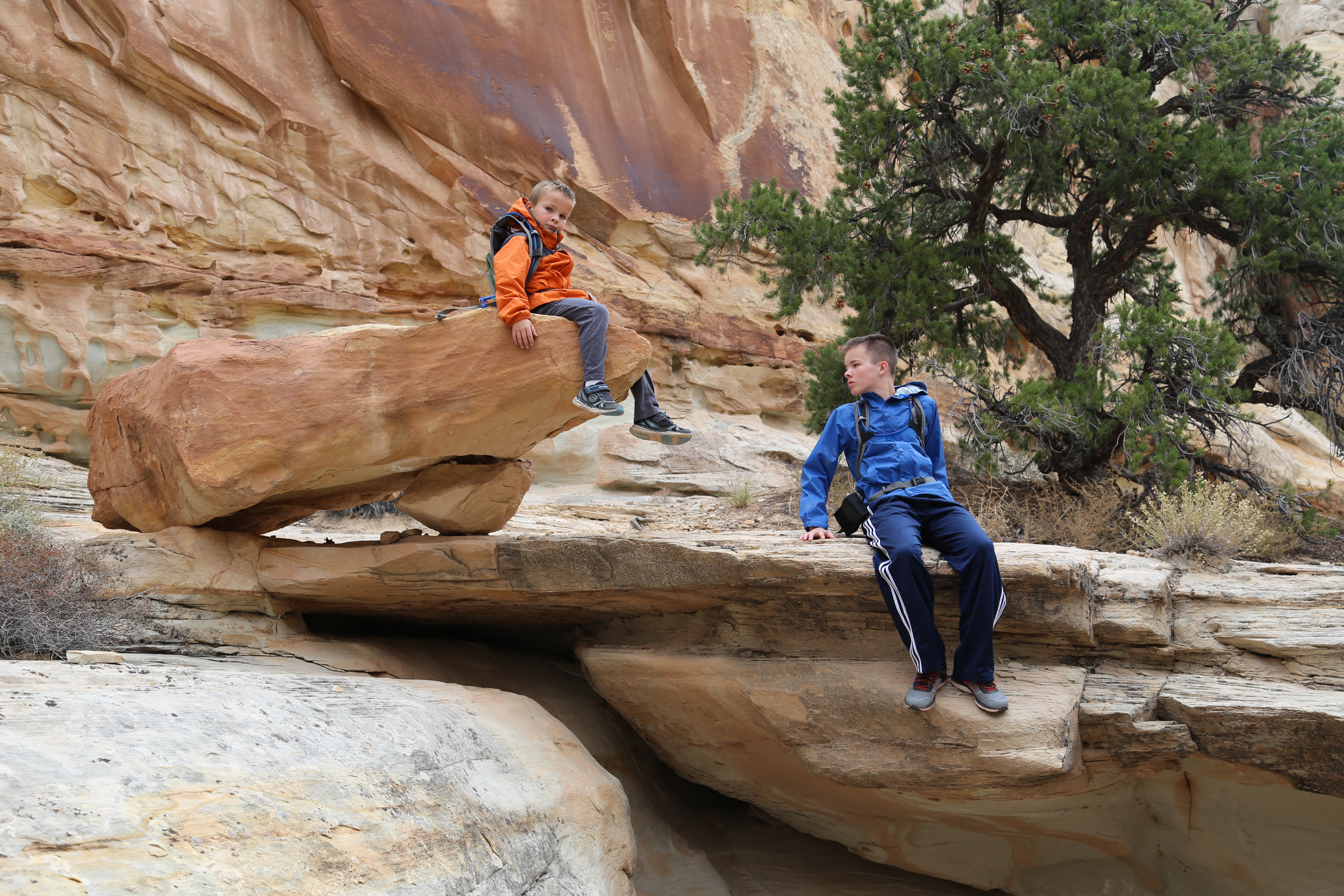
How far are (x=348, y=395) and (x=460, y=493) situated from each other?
3.39 feet

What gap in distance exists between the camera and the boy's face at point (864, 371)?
4.51 m

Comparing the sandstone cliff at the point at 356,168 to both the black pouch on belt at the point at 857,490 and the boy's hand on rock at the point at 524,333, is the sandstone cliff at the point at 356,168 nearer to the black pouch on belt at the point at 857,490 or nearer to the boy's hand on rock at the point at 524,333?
the boy's hand on rock at the point at 524,333

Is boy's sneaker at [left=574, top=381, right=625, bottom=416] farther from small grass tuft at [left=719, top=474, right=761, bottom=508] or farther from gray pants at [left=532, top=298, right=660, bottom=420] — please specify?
small grass tuft at [left=719, top=474, right=761, bottom=508]

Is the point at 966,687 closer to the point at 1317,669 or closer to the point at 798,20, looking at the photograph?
the point at 1317,669

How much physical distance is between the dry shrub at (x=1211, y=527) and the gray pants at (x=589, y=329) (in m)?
3.64

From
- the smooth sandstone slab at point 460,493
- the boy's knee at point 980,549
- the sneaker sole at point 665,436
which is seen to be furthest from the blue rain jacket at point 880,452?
the smooth sandstone slab at point 460,493

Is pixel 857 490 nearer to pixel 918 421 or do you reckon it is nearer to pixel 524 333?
pixel 918 421

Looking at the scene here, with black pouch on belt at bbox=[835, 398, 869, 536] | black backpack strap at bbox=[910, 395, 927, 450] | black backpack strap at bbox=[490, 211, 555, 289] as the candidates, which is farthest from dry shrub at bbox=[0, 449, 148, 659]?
black backpack strap at bbox=[910, 395, 927, 450]

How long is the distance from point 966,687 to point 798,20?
1233cm

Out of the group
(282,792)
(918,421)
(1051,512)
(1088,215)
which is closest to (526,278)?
(918,421)

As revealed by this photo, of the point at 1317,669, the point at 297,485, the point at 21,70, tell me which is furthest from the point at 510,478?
the point at 21,70

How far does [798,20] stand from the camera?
13578 millimetres

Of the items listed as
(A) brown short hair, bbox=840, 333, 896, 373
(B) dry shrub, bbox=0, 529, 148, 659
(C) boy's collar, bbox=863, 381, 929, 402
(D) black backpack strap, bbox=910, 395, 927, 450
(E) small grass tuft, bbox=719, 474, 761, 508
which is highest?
(A) brown short hair, bbox=840, 333, 896, 373

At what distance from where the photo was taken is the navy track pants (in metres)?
3.94
